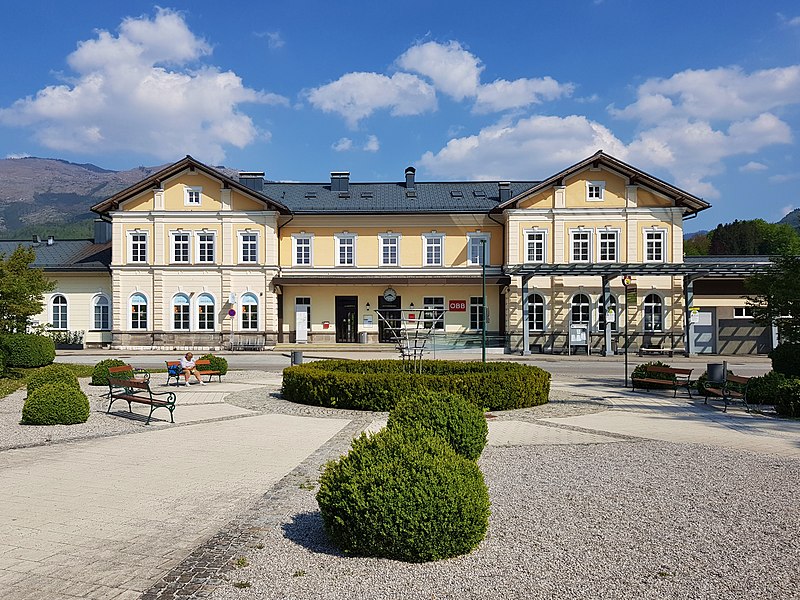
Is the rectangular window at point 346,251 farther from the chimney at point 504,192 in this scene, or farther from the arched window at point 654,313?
the arched window at point 654,313

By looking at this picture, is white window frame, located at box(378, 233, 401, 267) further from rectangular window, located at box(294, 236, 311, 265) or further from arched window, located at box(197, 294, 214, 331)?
arched window, located at box(197, 294, 214, 331)

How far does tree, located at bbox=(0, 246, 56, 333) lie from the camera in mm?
19953

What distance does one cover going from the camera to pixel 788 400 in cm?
1277

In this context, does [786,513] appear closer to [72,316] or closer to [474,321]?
[474,321]

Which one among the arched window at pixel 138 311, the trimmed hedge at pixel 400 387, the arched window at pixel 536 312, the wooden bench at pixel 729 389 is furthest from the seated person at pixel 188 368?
the arched window at pixel 536 312

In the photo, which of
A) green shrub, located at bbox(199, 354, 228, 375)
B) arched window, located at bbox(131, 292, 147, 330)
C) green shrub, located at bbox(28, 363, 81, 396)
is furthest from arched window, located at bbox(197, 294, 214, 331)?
green shrub, located at bbox(28, 363, 81, 396)

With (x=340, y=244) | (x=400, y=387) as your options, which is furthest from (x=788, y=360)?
(x=340, y=244)

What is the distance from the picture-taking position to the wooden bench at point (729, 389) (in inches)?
554

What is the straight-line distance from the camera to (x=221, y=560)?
202 inches

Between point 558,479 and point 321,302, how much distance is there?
30281 mm

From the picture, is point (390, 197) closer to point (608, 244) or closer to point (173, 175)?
point (173, 175)

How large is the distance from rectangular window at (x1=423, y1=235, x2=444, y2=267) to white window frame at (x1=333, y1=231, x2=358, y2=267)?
13.3 feet

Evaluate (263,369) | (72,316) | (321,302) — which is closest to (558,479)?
(263,369)

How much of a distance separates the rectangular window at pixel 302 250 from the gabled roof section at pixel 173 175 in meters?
2.24
